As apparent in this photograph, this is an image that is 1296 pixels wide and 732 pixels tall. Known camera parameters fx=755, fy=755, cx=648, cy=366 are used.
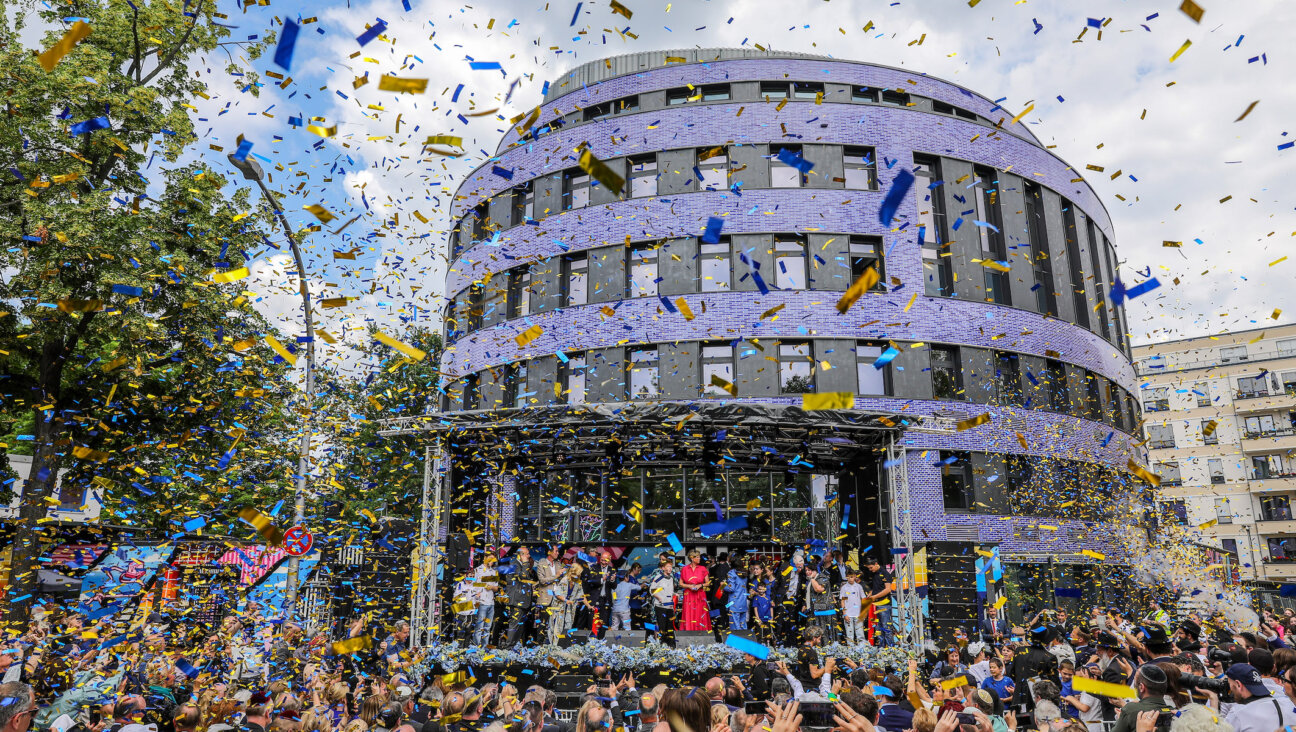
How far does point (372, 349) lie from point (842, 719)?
1464 inches

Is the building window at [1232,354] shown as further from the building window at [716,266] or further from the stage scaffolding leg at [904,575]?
the stage scaffolding leg at [904,575]

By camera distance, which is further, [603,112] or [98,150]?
[603,112]

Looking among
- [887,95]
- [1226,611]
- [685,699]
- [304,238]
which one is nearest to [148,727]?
[685,699]

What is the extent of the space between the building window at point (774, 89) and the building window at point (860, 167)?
308 cm

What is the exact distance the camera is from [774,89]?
25.9 m

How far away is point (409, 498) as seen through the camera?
118 feet

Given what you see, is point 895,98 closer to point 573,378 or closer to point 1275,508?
point 573,378

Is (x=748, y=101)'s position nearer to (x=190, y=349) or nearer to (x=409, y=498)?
(x=190, y=349)

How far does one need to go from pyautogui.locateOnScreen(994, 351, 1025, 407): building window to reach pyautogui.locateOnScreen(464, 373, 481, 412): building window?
57.1 feet

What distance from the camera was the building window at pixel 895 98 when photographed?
25984mm

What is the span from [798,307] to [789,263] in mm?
1616

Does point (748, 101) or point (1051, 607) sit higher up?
point (748, 101)

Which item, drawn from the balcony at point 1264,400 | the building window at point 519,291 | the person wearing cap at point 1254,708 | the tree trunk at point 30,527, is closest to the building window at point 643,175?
the building window at point 519,291

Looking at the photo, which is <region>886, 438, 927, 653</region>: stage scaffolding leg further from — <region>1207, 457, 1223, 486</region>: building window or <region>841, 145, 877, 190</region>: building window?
<region>1207, 457, 1223, 486</region>: building window
